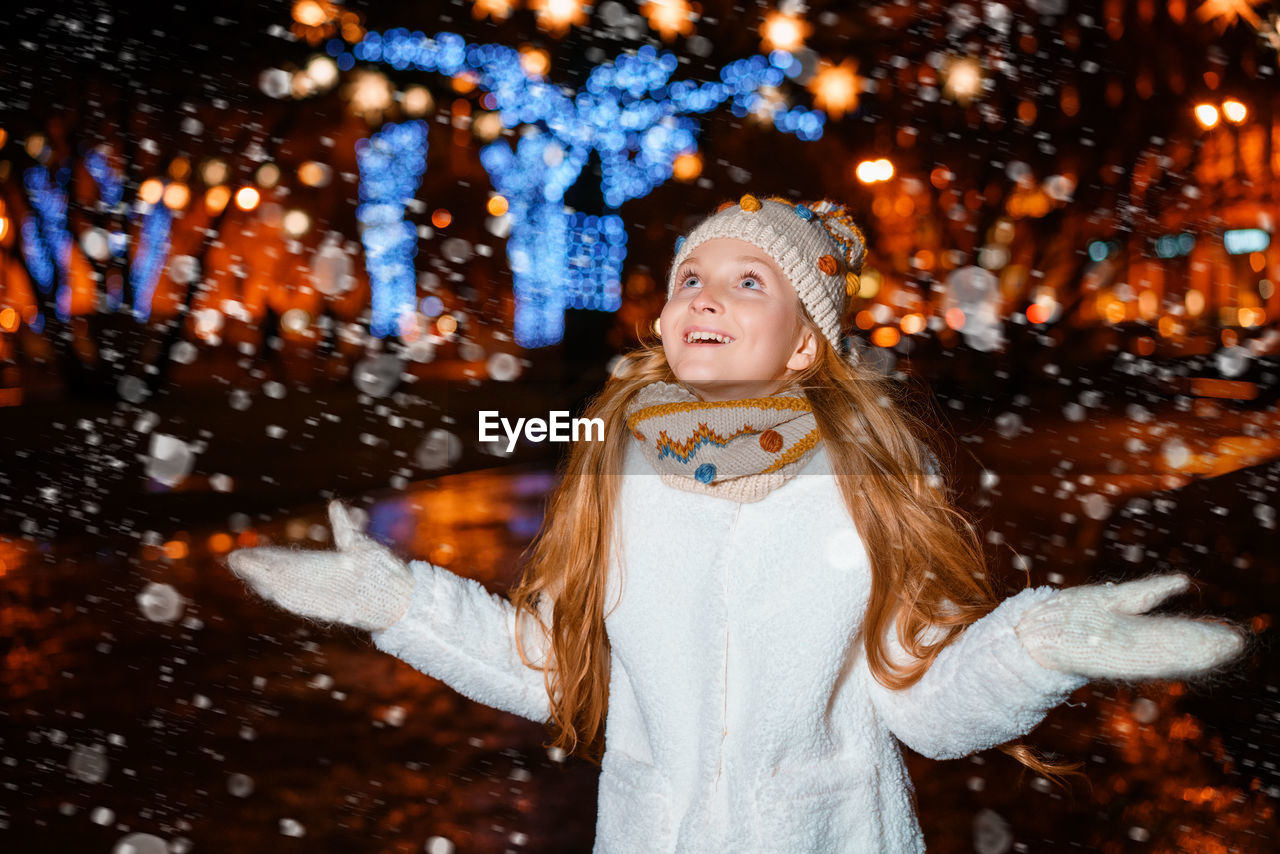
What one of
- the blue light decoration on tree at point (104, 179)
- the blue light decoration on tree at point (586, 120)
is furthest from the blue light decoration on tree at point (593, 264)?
the blue light decoration on tree at point (104, 179)

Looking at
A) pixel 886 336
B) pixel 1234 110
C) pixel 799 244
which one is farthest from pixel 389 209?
pixel 799 244

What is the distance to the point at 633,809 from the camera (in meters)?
1.52

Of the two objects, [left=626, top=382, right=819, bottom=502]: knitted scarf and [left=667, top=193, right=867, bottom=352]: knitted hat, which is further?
[left=667, top=193, right=867, bottom=352]: knitted hat

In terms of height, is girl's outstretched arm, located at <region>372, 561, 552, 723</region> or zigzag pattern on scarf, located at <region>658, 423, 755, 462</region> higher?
zigzag pattern on scarf, located at <region>658, 423, 755, 462</region>

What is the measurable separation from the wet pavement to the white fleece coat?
0.96ft

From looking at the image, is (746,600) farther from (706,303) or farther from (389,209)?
(389,209)

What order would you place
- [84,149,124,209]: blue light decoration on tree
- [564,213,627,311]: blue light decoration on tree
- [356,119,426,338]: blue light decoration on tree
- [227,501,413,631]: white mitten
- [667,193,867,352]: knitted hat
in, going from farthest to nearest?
[356,119,426,338]: blue light decoration on tree → [84,149,124,209]: blue light decoration on tree → [564,213,627,311]: blue light decoration on tree → [667,193,867,352]: knitted hat → [227,501,413,631]: white mitten

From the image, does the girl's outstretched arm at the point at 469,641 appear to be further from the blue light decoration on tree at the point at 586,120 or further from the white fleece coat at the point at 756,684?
the blue light decoration on tree at the point at 586,120

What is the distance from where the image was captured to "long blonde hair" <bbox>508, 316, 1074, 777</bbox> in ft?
4.92

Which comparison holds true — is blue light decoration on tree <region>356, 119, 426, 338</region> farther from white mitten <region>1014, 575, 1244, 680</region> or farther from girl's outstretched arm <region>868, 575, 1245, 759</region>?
white mitten <region>1014, 575, 1244, 680</region>

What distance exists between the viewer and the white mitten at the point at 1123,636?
117cm

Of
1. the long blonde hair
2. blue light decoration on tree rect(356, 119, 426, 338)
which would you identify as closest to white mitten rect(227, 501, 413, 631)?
the long blonde hair

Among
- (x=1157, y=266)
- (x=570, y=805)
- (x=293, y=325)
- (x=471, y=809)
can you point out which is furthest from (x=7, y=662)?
(x=1157, y=266)

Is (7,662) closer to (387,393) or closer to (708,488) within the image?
(708,488)
